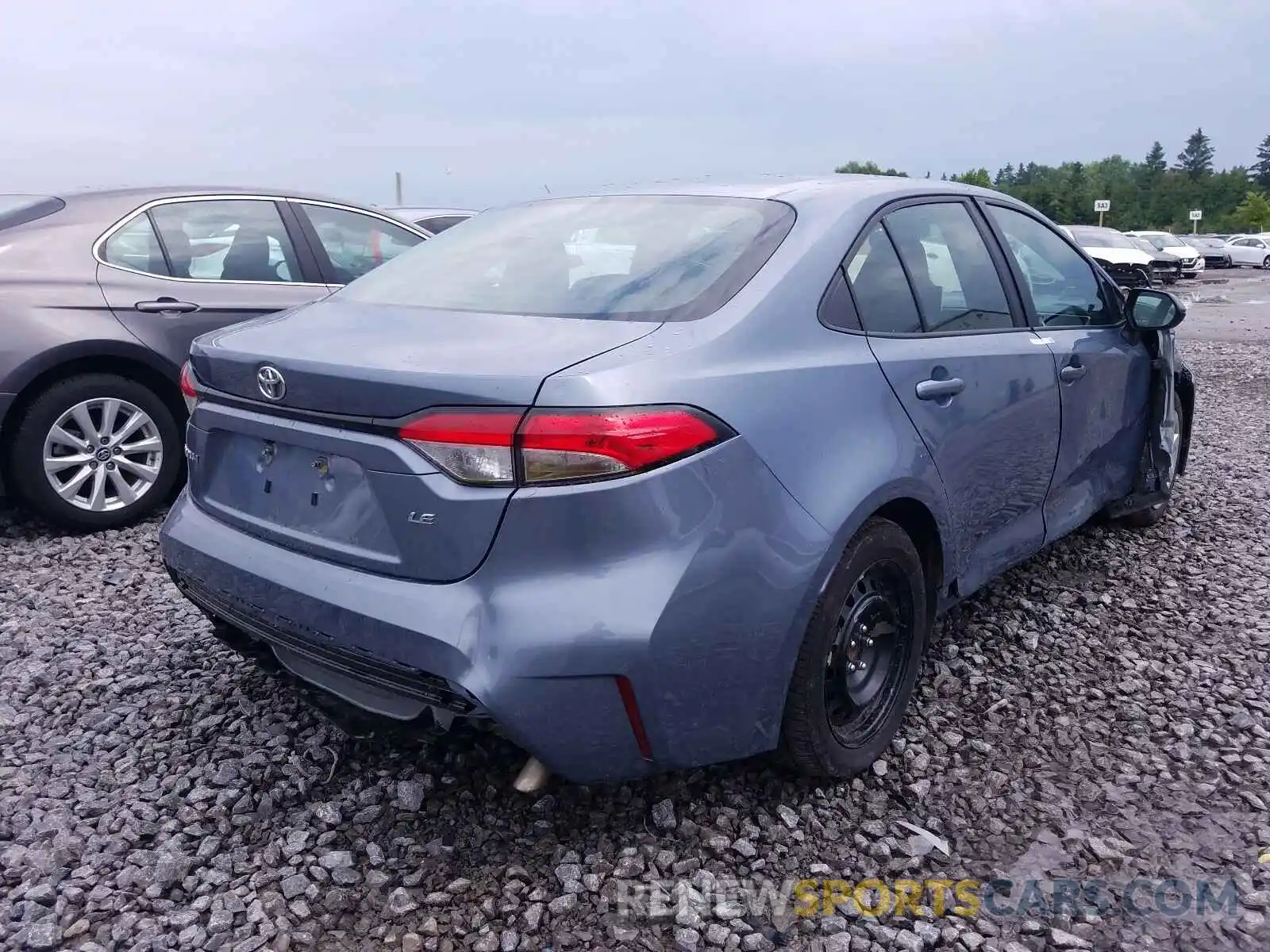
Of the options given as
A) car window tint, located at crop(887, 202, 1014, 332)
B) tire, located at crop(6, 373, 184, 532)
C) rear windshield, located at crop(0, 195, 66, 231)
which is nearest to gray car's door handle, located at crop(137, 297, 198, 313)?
tire, located at crop(6, 373, 184, 532)

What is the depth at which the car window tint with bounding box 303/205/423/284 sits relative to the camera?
554cm

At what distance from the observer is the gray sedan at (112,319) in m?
4.44

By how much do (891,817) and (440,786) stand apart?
1165mm

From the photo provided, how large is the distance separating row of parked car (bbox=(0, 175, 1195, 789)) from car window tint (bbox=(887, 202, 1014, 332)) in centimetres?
1

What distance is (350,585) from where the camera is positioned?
2211 millimetres

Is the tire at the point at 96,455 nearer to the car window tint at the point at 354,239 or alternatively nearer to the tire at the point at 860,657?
the car window tint at the point at 354,239

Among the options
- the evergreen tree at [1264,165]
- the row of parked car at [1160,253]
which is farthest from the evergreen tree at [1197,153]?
the row of parked car at [1160,253]

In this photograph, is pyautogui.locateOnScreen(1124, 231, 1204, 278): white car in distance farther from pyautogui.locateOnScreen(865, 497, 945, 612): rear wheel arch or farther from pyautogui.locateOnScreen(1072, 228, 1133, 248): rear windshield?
pyautogui.locateOnScreen(865, 497, 945, 612): rear wheel arch

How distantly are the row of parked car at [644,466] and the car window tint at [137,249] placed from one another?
90.5 inches

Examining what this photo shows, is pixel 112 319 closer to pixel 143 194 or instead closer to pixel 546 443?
pixel 143 194

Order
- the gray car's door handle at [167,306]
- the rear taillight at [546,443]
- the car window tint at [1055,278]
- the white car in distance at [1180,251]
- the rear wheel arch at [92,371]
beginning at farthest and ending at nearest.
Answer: the white car in distance at [1180,251]
the gray car's door handle at [167,306]
the rear wheel arch at [92,371]
the car window tint at [1055,278]
the rear taillight at [546,443]

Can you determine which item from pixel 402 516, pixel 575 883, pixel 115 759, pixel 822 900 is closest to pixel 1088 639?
pixel 822 900

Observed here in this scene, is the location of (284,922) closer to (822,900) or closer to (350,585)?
(350,585)

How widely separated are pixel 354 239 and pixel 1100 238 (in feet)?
74.0
